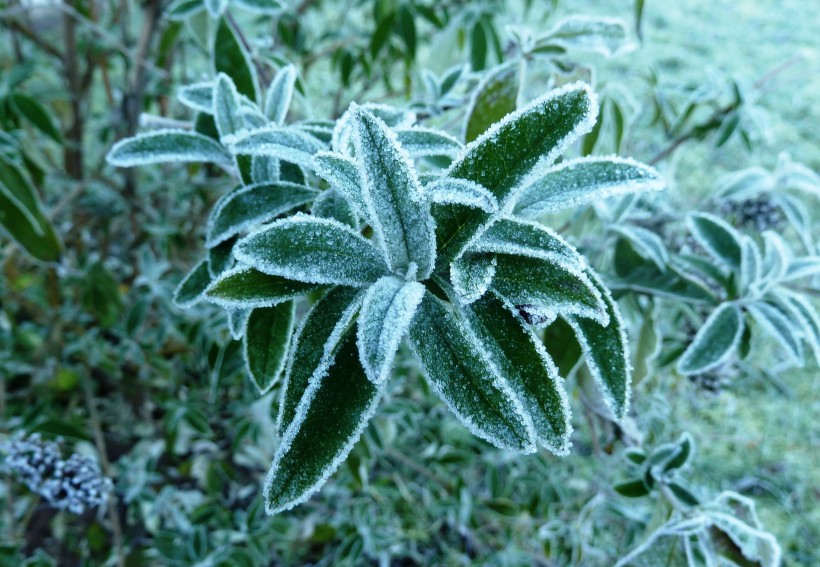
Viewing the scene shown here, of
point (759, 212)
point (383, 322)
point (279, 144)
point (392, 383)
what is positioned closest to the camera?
point (383, 322)

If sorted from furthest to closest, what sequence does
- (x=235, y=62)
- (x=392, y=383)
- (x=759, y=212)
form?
(x=392, y=383) < (x=759, y=212) < (x=235, y=62)

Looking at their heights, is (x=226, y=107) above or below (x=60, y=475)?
above

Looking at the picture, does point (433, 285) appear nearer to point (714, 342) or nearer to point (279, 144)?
point (279, 144)

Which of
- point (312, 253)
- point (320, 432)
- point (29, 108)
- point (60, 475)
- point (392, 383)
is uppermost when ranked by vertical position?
point (312, 253)

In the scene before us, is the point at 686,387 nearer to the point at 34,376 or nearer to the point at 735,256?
the point at 735,256

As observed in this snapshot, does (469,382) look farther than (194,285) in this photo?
No

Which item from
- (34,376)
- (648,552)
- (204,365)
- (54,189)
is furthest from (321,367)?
(54,189)

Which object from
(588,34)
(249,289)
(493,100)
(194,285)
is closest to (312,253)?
(249,289)
